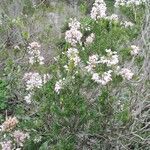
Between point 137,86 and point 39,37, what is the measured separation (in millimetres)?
3616

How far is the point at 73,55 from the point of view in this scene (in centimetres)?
406

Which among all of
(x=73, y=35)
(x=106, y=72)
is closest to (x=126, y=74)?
(x=106, y=72)

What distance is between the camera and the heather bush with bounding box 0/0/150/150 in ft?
13.0

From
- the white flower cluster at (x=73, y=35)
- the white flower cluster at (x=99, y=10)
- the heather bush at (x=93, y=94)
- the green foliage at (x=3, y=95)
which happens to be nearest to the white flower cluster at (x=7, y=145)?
the heather bush at (x=93, y=94)

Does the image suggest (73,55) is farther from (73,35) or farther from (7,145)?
(7,145)

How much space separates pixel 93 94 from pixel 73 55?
0.47m

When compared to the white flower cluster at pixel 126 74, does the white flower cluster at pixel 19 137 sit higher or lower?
lower

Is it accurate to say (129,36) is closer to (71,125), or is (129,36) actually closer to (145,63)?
(145,63)

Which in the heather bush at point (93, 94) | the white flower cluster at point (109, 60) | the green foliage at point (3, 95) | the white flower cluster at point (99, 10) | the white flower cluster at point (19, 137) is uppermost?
the white flower cluster at point (99, 10)

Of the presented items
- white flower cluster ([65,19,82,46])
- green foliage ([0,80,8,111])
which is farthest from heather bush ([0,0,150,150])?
green foliage ([0,80,8,111])

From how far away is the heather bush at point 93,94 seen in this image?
398 centimetres

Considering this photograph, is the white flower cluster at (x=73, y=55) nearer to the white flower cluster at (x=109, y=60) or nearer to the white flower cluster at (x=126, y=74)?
the white flower cluster at (x=109, y=60)

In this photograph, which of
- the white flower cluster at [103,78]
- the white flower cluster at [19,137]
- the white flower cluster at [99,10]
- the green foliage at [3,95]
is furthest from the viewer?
the green foliage at [3,95]

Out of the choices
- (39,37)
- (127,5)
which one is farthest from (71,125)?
(39,37)
